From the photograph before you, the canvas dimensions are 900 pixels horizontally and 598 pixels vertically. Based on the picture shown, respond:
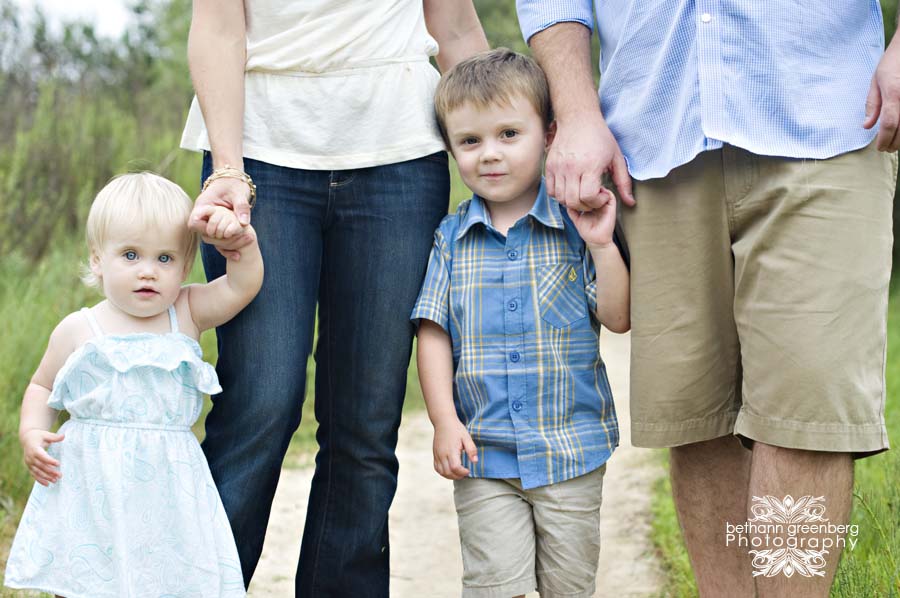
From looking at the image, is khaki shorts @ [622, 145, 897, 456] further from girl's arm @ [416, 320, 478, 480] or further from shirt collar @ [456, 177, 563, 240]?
girl's arm @ [416, 320, 478, 480]

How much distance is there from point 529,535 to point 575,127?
0.96 m

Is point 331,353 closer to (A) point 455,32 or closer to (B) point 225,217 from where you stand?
(B) point 225,217

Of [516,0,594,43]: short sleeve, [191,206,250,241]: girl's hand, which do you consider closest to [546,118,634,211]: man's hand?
[516,0,594,43]: short sleeve

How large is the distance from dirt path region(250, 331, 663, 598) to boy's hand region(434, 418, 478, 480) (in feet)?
4.06

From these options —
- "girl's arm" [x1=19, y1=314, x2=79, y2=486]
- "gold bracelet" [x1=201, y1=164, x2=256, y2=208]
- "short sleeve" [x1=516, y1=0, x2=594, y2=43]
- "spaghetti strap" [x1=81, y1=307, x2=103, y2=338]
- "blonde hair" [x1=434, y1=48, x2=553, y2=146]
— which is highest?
"short sleeve" [x1=516, y1=0, x2=594, y2=43]

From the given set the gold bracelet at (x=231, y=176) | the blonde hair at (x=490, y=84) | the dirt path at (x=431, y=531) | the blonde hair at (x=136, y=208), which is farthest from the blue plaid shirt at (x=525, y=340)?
the dirt path at (x=431, y=531)

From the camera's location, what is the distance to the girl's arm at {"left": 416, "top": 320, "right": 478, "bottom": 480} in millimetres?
2455

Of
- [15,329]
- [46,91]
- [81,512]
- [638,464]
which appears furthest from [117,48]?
[81,512]

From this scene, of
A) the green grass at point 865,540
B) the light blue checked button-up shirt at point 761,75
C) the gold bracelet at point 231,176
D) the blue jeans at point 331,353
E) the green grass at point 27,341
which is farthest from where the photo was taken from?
the green grass at point 27,341

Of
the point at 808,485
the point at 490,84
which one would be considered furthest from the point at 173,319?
the point at 808,485

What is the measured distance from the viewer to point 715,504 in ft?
8.10

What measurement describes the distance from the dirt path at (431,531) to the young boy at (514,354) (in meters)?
1.13

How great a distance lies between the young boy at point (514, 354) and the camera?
2.46m

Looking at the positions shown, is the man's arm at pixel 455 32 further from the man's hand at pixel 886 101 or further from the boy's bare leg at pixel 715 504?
the boy's bare leg at pixel 715 504
